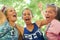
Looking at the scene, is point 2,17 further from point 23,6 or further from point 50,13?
point 50,13

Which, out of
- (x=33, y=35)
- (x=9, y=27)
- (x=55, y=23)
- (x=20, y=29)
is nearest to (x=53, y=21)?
(x=55, y=23)

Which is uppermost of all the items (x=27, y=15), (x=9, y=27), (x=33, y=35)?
(x=27, y=15)

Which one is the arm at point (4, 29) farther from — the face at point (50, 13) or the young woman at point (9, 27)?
the face at point (50, 13)

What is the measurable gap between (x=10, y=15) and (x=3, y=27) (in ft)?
0.48

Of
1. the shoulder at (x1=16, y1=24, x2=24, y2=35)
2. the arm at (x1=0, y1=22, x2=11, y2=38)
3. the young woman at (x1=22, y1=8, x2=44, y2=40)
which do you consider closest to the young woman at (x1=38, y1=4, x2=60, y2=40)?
the young woman at (x1=22, y1=8, x2=44, y2=40)

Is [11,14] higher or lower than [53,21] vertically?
higher

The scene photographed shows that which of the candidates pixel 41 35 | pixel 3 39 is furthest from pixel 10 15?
pixel 41 35

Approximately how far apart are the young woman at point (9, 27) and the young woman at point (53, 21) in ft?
1.03

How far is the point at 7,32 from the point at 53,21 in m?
0.49

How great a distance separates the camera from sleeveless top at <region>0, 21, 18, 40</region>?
1972 millimetres

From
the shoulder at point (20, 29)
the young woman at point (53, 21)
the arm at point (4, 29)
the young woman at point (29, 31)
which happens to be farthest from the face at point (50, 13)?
the arm at point (4, 29)

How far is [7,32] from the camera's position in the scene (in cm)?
198

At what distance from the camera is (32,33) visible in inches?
78.7

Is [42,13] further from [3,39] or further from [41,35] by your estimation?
[3,39]
